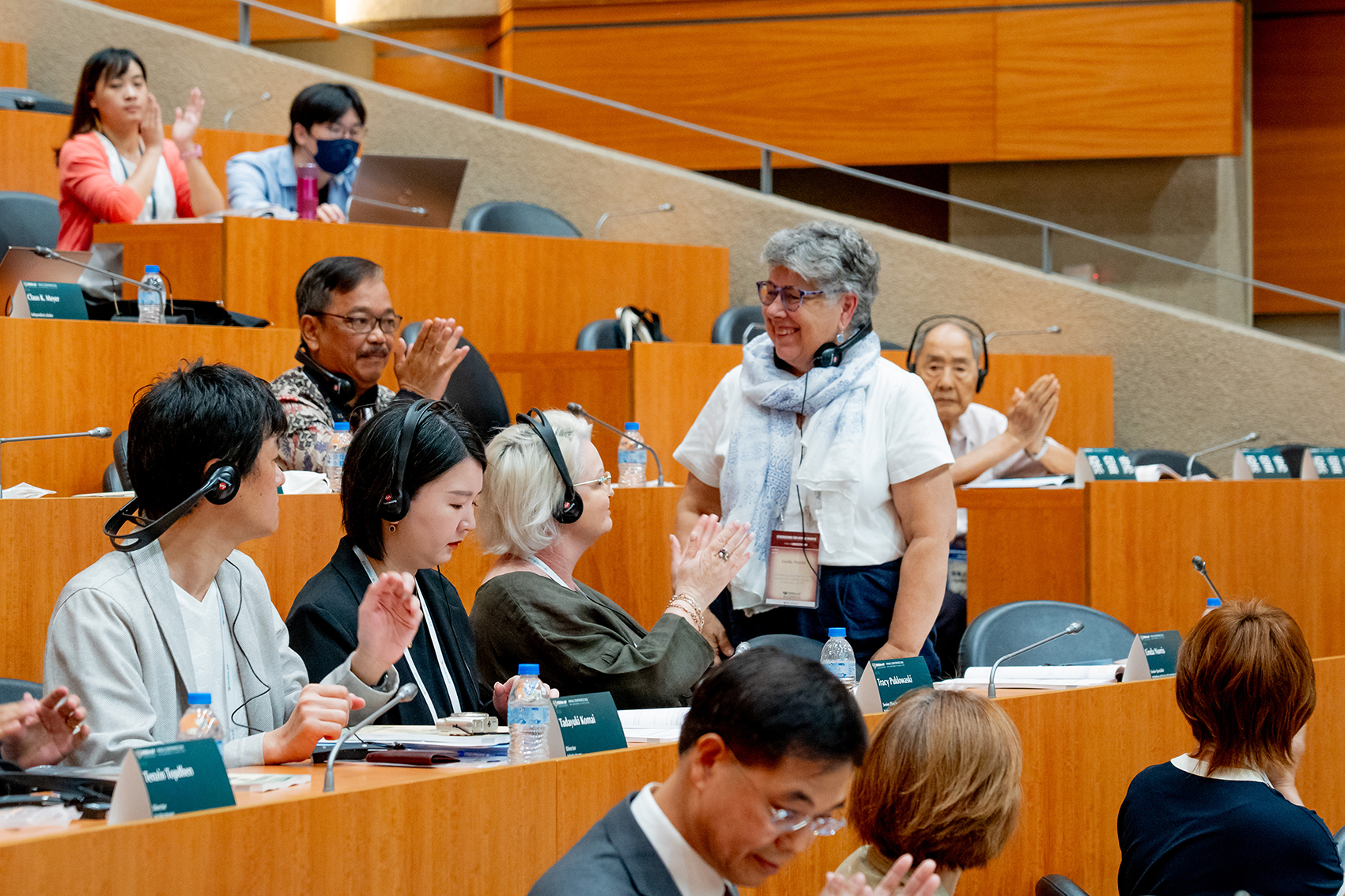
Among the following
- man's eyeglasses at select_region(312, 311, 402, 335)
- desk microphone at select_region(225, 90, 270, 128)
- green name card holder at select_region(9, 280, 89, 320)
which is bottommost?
man's eyeglasses at select_region(312, 311, 402, 335)

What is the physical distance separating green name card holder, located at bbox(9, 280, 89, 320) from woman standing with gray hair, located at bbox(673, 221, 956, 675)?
5.61 ft

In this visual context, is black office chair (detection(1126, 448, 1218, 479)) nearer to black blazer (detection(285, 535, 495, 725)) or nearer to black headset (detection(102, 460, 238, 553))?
black blazer (detection(285, 535, 495, 725))

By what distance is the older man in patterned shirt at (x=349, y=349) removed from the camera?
331 centimetres

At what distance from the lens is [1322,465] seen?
12.9 ft

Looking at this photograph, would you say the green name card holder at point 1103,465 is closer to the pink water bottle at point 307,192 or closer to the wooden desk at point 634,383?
the wooden desk at point 634,383

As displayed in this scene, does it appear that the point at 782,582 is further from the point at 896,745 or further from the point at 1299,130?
the point at 1299,130

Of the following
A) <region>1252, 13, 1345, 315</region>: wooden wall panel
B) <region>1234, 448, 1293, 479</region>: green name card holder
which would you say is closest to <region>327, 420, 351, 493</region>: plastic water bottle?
<region>1234, 448, 1293, 479</region>: green name card holder

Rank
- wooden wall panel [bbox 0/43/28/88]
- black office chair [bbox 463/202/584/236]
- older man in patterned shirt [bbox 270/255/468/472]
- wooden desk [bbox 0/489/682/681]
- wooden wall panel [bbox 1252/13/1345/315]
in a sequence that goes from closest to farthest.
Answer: wooden desk [bbox 0/489/682/681], older man in patterned shirt [bbox 270/255/468/472], black office chair [bbox 463/202/584/236], wooden wall panel [bbox 0/43/28/88], wooden wall panel [bbox 1252/13/1345/315]

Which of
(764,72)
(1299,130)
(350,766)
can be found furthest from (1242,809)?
(1299,130)

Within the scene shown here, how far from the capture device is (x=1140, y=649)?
2.46 m

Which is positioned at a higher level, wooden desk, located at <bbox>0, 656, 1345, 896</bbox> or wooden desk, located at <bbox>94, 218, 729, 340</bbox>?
wooden desk, located at <bbox>94, 218, 729, 340</bbox>

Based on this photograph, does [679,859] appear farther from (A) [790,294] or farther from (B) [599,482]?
(A) [790,294]

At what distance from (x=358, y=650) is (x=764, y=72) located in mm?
5796

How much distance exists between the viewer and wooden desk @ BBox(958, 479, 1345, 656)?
364 cm
